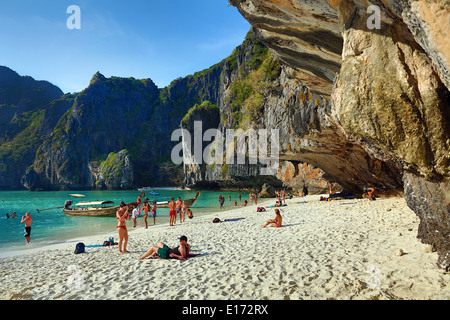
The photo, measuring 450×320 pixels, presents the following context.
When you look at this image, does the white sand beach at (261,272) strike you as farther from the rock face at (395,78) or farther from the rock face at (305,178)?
the rock face at (305,178)

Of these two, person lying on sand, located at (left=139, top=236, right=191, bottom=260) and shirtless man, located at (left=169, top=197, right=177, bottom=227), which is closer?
person lying on sand, located at (left=139, top=236, right=191, bottom=260)

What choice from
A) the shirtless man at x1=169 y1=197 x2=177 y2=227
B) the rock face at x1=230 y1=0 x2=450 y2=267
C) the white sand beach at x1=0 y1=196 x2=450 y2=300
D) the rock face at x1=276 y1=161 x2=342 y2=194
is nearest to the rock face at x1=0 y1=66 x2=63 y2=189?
the rock face at x1=276 y1=161 x2=342 y2=194

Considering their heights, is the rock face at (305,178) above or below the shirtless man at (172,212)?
above

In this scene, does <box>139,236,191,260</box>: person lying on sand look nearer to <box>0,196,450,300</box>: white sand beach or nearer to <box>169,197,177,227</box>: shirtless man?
<box>0,196,450,300</box>: white sand beach

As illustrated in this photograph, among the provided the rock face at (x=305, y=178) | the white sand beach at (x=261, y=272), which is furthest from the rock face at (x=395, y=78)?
the rock face at (x=305, y=178)

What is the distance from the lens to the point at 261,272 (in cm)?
531

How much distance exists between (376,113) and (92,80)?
478 feet

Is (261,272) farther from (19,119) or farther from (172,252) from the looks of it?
(19,119)

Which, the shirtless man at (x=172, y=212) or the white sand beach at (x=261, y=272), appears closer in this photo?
the white sand beach at (x=261, y=272)

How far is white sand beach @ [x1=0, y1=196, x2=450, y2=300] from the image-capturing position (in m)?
4.32

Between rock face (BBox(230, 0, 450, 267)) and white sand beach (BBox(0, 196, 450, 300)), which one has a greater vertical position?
rock face (BBox(230, 0, 450, 267))

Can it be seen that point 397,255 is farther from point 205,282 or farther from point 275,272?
point 205,282

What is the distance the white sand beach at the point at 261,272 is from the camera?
4.32 metres

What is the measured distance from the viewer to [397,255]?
572cm
